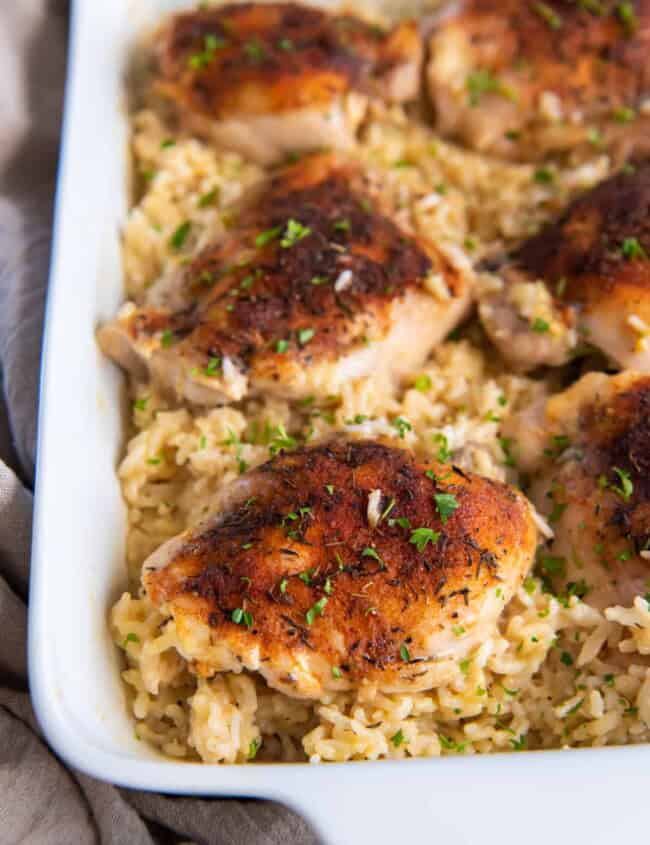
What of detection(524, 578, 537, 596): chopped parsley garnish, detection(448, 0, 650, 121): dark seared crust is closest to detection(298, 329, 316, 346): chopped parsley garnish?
detection(524, 578, 537, 596): chopped parsley garnish

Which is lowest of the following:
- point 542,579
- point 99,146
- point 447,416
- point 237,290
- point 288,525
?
point 542,579

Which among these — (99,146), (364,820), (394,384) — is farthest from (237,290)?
(364,820)

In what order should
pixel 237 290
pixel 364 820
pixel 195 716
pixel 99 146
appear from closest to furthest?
pixel 364 820
pixel 195 716
pixel 237 290
pixel 99 146

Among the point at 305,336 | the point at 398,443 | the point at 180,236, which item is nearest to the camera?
the point at 398,443

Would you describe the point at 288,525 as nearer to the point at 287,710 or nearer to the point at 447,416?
the point at 287,710

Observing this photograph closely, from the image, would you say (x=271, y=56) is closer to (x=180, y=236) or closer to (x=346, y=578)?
(x=180, y=236)

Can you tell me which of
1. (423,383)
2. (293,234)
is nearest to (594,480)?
(423,383)
